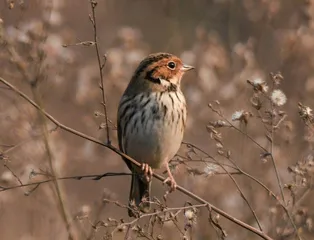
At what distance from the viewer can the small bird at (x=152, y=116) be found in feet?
15.2

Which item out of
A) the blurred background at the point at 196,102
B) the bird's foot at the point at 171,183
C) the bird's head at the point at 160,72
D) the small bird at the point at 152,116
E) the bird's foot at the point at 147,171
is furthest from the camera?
the bird's head at the point at 160,72

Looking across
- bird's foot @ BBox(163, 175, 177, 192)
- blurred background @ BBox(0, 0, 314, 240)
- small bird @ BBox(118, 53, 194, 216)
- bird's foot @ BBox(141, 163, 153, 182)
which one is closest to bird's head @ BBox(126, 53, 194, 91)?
small bird @ BBox(118, 53, 194, 216)

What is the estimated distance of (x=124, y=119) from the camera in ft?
15.5

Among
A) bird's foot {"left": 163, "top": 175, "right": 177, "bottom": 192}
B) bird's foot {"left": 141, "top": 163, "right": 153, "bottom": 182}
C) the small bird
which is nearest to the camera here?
bird's foot {"left": 163, "top": 175, "right": 177, "bottom": 192}

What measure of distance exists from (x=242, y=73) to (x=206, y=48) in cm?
62

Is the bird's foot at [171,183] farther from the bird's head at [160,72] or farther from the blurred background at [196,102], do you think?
the bird's head at [160,72]

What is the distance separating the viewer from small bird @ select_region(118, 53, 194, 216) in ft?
15.2

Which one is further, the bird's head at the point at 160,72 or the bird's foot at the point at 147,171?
the bird's head at the point at 160,72

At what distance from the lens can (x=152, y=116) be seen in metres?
4.60

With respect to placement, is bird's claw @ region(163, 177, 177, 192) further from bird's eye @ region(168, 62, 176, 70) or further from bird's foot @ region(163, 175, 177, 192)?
bird's eye @ region(168, 62, 176, 70)

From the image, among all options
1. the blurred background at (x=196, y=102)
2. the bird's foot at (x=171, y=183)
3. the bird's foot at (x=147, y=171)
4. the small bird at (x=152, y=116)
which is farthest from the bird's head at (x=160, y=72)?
the bird's foot at (x=171, y=183)

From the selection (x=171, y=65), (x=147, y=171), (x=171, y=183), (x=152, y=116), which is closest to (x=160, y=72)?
(x=171, y=65)

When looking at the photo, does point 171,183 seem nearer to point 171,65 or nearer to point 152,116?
point 152,116

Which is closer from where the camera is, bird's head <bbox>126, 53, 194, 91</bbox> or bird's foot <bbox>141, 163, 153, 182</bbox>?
bird's foot <bbox>141, 163, 153, 182</bbox>
